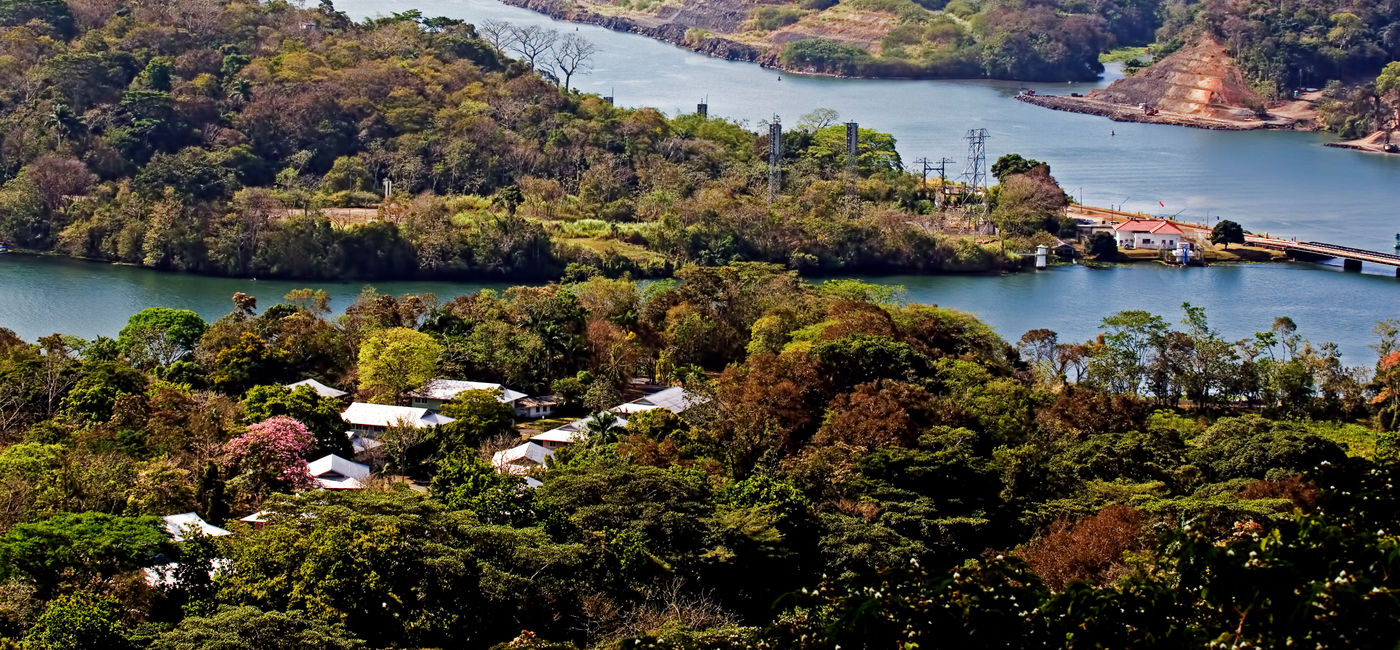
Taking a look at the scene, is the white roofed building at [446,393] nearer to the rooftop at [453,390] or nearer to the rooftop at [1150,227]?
the rooftop at [453,390]

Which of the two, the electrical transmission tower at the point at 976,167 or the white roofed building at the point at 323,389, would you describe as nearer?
the white roofed building at the point at 323,389

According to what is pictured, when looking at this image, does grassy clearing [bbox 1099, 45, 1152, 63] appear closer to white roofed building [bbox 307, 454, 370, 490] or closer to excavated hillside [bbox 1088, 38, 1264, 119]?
excavated hillside [bbox 1088, 38, 1264, 119]

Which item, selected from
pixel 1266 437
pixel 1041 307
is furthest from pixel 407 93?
pixel 1266 437

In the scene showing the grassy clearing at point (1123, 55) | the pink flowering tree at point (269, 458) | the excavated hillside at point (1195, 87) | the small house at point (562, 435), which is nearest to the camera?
the pink flowering tree at point (269, 458)

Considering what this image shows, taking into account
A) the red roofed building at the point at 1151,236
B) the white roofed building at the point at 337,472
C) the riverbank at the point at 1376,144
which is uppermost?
the riverbank at the point at 1376,144

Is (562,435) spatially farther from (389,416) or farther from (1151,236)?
(1151,236)

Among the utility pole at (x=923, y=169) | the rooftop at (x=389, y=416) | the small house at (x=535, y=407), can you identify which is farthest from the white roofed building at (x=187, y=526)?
the utility pole at (x=923, y=169)
